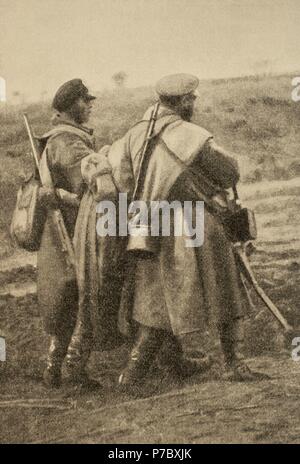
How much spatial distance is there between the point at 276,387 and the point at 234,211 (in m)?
1.32

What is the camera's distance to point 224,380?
7.23 m

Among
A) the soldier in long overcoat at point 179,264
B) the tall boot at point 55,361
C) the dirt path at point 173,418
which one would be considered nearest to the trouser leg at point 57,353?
the tall boot at point 55,361

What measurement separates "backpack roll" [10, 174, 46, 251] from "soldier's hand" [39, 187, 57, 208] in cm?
3

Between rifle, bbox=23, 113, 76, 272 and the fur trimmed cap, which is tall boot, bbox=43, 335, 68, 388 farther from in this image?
the fur trimmed cap

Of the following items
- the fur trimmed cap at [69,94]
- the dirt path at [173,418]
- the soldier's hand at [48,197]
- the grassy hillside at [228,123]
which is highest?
the fur trimmed cap at [69,94]

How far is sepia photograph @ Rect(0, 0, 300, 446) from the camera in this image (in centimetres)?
716

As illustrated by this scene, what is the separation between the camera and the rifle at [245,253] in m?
7.32

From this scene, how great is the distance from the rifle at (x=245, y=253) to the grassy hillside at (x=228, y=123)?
340 mm

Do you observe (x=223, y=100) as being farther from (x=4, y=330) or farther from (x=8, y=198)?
(x=4, y=330)

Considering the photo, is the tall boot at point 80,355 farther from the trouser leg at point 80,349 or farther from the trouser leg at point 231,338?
the trouser leg at point 231,338

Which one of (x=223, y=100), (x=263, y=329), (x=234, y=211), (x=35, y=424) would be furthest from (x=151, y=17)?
(x=35, y=424)

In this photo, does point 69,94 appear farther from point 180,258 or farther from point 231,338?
point 231,338

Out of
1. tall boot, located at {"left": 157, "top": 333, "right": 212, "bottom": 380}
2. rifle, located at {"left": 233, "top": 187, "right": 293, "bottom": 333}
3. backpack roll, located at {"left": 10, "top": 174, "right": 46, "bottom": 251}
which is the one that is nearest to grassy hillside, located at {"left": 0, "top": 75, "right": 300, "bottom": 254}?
backpack roll, located at {"left": 10, "top": 174, "right": 46, "bottom": 251}
